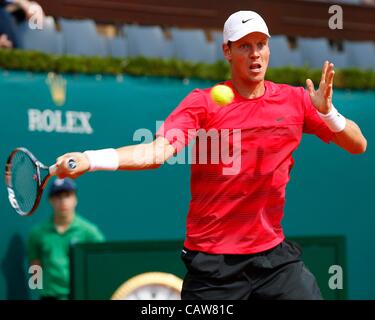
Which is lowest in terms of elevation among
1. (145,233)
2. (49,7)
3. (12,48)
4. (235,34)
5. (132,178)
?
(145,233)

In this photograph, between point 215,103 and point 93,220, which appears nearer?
point 215,103

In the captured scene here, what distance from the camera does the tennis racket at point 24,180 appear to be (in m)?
3.55

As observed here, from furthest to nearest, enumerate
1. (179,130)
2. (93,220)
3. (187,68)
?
(187,68), (93,220), (179,130)

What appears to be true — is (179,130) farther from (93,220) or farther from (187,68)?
(187,68)

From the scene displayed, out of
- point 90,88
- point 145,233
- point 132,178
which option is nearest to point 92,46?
point 90,88

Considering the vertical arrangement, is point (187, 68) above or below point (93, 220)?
above

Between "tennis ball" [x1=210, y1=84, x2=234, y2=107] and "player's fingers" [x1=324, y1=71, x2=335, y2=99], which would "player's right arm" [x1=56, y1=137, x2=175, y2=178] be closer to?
"tennis ball" [x1=210, y1=84, x2=234, y2=107]

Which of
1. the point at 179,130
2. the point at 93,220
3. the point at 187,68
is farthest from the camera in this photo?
the point at 187,68

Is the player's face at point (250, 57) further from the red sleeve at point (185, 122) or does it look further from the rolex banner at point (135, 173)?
the rolex banner at point (135, 173)

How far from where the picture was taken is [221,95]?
3568 mm

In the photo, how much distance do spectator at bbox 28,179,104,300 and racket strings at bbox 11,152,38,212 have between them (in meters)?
1.16

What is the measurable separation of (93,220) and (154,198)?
496 millimetres

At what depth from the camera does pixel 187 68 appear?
598cm

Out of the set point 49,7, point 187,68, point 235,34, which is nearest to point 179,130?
point 235,34
